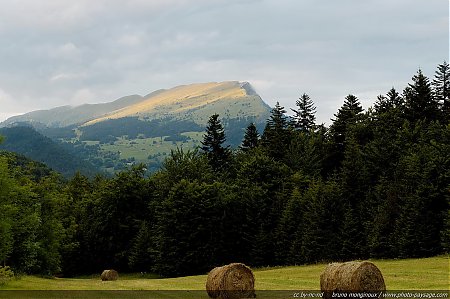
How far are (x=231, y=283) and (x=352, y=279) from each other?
8058mm

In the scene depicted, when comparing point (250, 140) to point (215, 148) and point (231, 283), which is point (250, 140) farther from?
point (231, 283)

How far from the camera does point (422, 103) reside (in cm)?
9269

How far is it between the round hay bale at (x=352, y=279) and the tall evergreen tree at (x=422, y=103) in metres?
69.7

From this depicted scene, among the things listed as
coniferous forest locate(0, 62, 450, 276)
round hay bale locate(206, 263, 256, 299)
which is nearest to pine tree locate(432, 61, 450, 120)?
coniferous forest locate(0, 62, 450, 276)

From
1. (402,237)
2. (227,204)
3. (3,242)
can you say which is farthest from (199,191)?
(3,242)

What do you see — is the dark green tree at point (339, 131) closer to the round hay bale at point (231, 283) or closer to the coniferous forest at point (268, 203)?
the coniferous forest at point (268, 203)

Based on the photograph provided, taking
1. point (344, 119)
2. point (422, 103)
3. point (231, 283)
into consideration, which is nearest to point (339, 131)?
point (344, 119)

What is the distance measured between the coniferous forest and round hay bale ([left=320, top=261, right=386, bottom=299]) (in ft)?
86.4

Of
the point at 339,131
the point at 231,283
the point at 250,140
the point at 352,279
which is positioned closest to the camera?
the point at 352,279

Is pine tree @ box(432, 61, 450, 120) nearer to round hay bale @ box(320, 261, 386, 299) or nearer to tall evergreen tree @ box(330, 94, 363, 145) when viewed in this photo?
tall evergreen tree @ box(330, 94, 363, 145)

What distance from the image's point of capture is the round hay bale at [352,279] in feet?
86.8

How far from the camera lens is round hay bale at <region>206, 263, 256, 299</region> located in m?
31.8

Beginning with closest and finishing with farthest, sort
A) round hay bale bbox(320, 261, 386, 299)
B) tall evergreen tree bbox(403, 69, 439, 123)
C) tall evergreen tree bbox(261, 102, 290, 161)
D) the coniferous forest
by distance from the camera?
round hay bale bbox(320, 261, 386, 299), the coniferous forest, tall evergreen tree bbox(403, 69, 439, 123), tall evergreen tree bbox(261, 102, 290, 161)

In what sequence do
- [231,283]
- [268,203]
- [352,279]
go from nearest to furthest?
[352,279] < [231,283] < [268,203]
